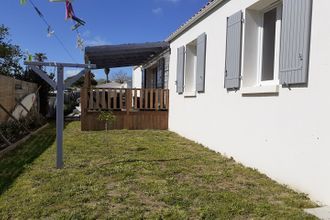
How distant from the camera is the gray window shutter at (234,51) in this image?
5820 millimetres

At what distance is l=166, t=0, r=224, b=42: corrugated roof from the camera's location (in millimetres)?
7262

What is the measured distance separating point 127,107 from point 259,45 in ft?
20.8

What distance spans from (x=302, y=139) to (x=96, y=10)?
865 centimetres

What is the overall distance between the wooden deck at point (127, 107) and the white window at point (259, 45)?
5.89 meters

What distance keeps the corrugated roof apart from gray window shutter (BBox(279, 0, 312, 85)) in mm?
2811

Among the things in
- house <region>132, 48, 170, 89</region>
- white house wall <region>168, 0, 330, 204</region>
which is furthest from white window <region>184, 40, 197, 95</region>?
house <region>132, 48, 170, 89</region>

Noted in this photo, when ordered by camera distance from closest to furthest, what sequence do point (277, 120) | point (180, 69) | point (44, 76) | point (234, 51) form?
point (277, 120), point (44, 76), point (234, 51), point (180, 69)

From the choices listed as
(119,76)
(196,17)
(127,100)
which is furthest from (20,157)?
(119,76)

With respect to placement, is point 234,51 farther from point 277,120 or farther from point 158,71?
point 158,71

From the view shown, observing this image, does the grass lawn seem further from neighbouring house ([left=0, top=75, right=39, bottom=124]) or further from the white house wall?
neighbouring house ([left=0, top=75, right=39, bottom=124])

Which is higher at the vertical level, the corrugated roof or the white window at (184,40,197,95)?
the corrugated roof

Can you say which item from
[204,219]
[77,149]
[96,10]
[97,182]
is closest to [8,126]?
[77,149]

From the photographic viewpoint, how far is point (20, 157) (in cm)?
634

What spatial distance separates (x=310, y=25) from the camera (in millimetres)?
3938
